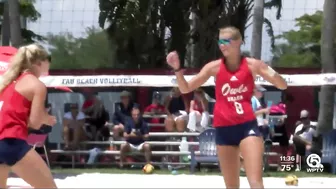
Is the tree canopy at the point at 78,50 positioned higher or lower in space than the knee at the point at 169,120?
higher

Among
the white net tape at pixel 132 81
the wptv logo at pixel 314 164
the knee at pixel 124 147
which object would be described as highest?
the white net tape at pixel 132 81

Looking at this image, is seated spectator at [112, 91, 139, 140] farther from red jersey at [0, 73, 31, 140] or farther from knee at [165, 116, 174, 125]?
red jersey at [0, 73, 31, 140]

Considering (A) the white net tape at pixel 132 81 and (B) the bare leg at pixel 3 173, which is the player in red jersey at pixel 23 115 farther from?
(A) the white net tape at pixel 132 81

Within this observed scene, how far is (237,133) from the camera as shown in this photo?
6.46 m

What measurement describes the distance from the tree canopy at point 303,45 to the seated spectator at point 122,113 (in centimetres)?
1158

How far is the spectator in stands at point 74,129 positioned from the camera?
48.8ft

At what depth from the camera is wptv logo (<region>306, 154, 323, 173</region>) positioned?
13.7 m

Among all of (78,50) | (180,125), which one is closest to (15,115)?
(180,125)

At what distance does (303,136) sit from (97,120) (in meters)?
3.98

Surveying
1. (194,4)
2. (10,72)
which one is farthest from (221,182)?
(194,4)

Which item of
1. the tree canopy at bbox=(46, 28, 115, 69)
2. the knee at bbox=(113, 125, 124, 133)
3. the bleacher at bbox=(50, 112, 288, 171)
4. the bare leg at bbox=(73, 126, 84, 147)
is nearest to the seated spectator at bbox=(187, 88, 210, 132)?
the bleacher at bbox=(50, 112, 288, 171)

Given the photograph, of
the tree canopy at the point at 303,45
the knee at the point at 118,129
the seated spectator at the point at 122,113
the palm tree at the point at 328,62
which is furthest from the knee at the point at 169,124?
the tree canopy at the point at 303,45

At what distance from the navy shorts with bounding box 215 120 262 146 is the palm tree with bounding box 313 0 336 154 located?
844 centimetres

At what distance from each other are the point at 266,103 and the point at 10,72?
944cm
